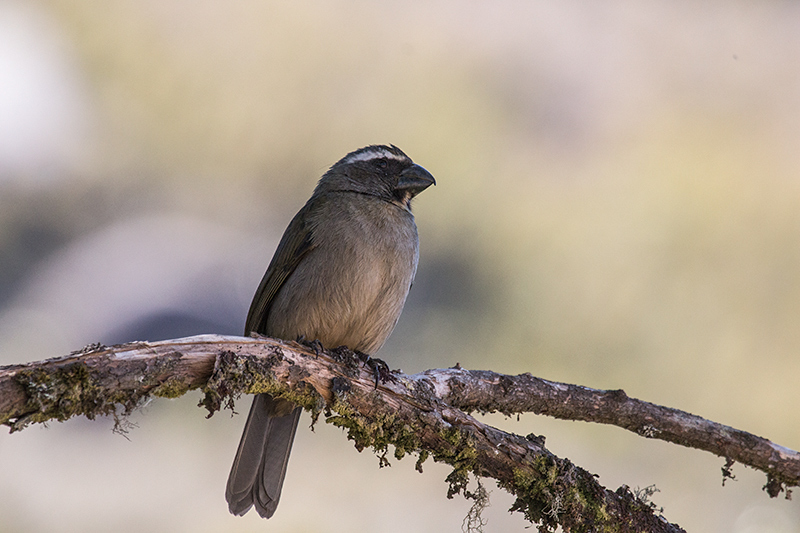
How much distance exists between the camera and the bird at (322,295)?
3.94 meters

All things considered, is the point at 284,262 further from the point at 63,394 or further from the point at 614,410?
the point at 63,394

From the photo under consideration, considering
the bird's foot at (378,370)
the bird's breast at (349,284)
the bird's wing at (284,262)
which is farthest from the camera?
the bird's wing at (284,262)

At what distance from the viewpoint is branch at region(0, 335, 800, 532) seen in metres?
2.33

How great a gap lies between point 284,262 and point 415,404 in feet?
5.03

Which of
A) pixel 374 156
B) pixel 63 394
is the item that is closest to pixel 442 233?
pixel 374 156

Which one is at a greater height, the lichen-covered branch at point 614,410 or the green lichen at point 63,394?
the lichen-covered branch at point 614,410

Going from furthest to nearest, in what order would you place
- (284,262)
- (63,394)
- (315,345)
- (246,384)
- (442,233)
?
(442,233), (284,262), (315,345), (246,384), (63,394)

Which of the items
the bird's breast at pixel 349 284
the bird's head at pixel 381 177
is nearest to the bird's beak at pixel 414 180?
the bird's head at pixel 381 177

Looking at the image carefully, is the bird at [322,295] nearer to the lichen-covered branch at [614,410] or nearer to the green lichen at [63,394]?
the lichen-covered branch at [614,410]

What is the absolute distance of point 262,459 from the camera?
4.07 metres

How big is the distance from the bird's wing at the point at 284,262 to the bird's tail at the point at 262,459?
1.60 ft

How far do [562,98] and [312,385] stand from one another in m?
8.06

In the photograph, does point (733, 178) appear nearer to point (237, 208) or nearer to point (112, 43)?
point (237, 208)

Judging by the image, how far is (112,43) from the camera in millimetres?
11547
